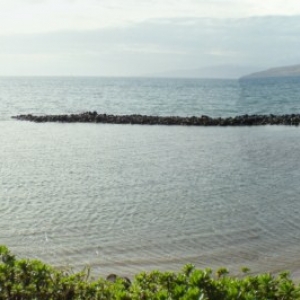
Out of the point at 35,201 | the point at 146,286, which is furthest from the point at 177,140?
the point at 146,286

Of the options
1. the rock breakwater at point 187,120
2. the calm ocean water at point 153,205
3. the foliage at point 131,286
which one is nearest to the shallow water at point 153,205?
the calm ocean water at point 153,205

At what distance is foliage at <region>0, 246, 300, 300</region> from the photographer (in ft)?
15.4

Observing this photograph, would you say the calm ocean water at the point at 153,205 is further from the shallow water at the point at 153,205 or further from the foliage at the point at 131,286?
the foliage at the point at 131,286

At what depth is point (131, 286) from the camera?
5.11 m

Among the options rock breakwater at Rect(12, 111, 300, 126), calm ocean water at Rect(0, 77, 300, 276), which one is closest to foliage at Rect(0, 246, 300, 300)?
calm ocean water at Rect(0, 77, 300, 276)

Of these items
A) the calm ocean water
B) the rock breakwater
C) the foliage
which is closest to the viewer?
the foliage

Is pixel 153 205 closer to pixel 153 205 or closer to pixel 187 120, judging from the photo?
pixel 153 205

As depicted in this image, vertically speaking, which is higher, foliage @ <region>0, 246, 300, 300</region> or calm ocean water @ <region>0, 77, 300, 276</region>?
foliage @ <region>0, 246, 300, 300</region>

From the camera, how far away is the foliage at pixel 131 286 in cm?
471

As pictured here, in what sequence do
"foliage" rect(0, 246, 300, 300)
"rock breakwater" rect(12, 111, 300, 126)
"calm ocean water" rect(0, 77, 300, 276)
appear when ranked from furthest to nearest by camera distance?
"rock breakwater" rect(12, 111, 300, 126), "calm ocean water" rect(0, 77, 300, 276), "foliage" rect(0, 246, 300, 300)

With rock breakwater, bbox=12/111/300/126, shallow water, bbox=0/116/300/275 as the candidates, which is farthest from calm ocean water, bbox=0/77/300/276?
rock breakwater, bbox=12/111/300/126

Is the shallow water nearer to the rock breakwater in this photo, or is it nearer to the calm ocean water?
the calm ocean water

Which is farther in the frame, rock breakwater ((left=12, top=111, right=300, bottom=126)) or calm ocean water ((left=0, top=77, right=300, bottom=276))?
rock breakwater ((left=12, top=111, right=300, bottom=126))

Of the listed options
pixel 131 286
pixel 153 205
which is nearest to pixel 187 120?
pixel 153 205
